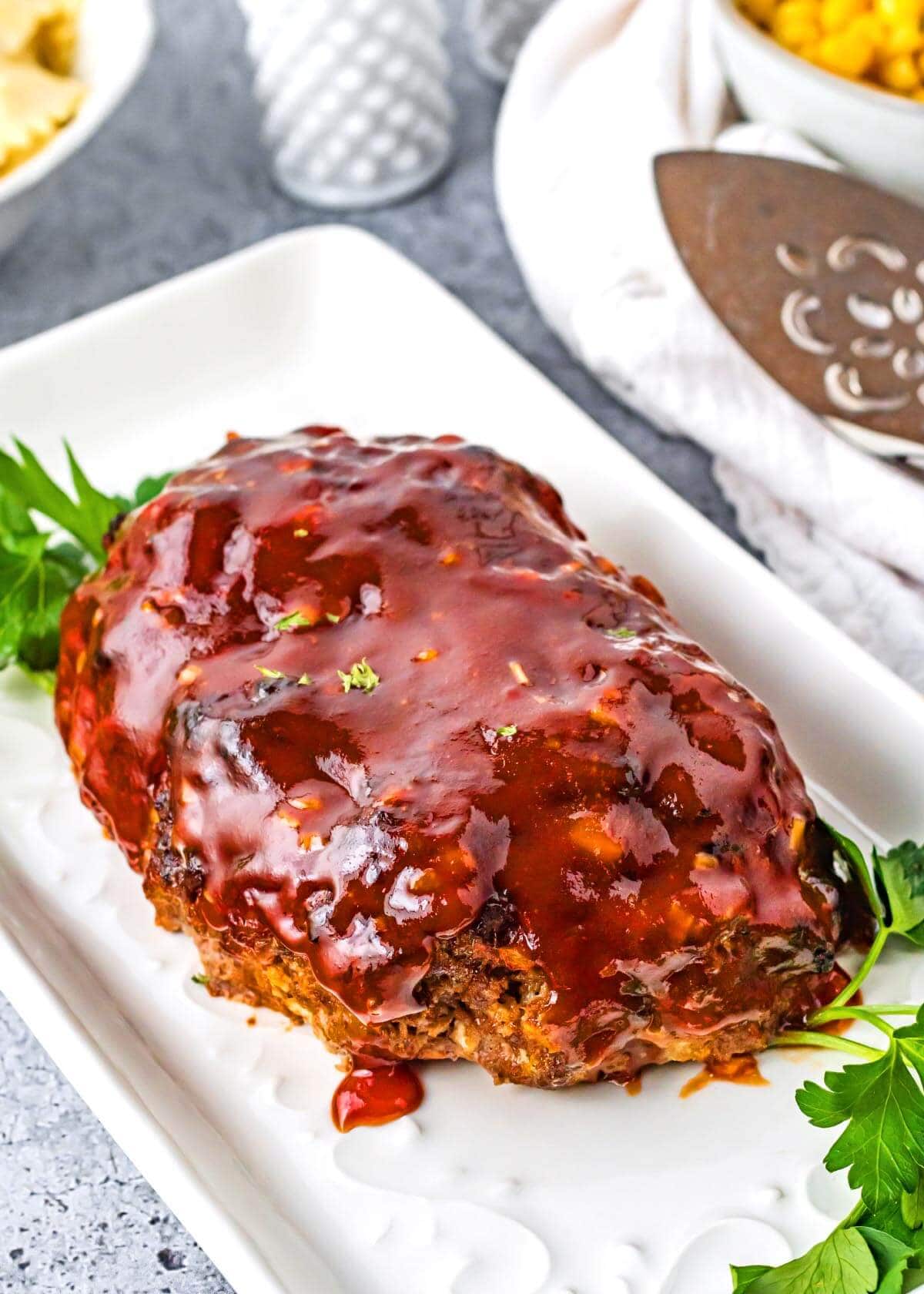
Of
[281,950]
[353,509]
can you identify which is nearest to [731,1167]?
[281,950]

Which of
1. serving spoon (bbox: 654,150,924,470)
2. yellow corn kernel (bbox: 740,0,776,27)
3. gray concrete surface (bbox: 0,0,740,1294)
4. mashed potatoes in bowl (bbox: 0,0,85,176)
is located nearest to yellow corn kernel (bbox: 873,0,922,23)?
yellow corn kernel (bbox: 740,0,776,27)

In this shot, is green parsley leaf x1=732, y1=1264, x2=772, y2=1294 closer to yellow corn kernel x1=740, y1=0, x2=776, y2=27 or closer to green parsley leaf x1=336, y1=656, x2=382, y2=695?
green parsley leaf x1=336, y1=656, x2=382, y2=695

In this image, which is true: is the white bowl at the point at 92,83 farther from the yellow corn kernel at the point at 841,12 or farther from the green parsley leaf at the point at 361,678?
the green parsley leaf at the point at 361,678

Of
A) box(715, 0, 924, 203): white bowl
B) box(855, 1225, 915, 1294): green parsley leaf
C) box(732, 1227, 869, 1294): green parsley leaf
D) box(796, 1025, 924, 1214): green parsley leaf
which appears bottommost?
box(732, 1227, 869, 1294): green parsley leaf

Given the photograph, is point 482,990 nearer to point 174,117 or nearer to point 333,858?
point 333,858

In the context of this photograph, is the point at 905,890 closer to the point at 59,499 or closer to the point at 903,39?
the point at 59,499

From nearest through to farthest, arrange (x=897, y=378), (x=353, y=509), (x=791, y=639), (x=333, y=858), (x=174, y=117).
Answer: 1. (x=333, y=858)
2. (x=353, y=509)
3. (x=791, y=639)
4. (x=897, y=378)
5. (x=174, y=117)

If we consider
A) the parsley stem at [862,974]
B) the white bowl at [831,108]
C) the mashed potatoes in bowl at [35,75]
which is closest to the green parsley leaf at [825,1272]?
Result: the parsley stem at [862,974]
